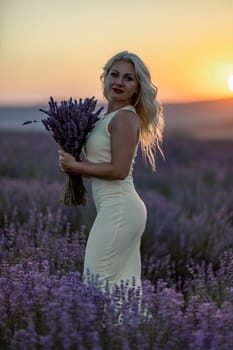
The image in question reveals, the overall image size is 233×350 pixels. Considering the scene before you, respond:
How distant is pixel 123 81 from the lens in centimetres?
412

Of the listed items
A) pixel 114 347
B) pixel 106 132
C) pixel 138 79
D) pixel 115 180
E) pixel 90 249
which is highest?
pixel 138 79

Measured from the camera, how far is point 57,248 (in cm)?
472

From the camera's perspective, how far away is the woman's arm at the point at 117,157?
3.92 metres

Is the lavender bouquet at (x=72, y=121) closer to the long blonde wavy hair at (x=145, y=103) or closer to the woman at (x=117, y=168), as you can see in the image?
the woman at (x=117, y=168)

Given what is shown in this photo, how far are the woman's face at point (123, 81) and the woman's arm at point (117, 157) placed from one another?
0.19m

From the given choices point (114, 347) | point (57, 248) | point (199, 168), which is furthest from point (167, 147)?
point (114, 347)

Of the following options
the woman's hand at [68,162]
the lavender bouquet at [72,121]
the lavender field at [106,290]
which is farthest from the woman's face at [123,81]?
the lavender field at [106,290]

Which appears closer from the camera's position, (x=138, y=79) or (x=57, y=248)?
(x=138, y=79)

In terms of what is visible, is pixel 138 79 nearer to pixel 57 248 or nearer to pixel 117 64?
pixel 117 64

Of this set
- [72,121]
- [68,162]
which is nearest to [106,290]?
[68,162]

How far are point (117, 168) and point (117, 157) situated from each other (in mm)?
55

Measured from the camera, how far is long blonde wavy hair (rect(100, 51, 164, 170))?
13.5 feet

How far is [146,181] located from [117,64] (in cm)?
849

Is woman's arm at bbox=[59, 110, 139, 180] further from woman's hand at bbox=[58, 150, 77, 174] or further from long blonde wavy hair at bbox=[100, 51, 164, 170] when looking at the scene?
long blonde wavy hair at bbox=[100, 51, 164, 170]
